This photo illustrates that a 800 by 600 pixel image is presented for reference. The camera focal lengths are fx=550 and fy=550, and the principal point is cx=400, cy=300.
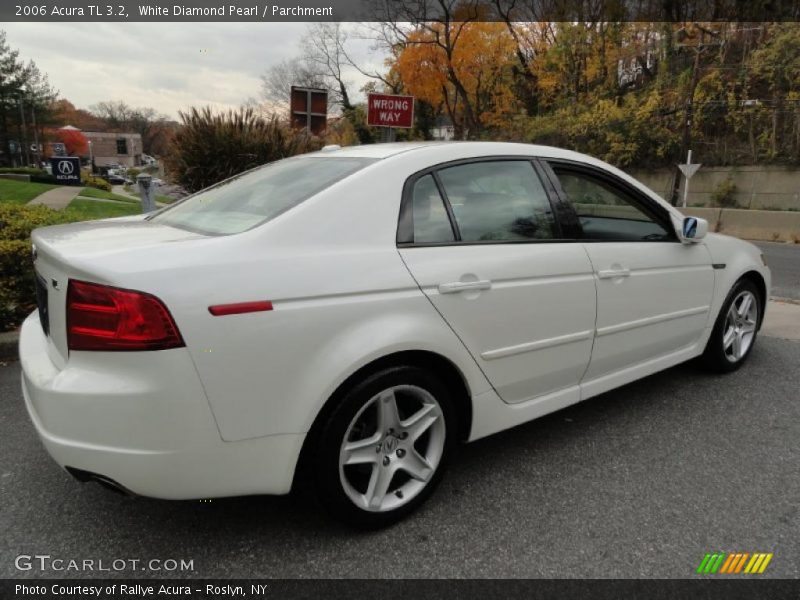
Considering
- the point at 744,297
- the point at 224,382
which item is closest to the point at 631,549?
the point at 224,382

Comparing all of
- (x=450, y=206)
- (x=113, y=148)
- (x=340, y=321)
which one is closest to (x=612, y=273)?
(x=450, y=206)

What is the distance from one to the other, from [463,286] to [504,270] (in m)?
0.26

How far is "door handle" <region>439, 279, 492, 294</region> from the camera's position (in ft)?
7.36

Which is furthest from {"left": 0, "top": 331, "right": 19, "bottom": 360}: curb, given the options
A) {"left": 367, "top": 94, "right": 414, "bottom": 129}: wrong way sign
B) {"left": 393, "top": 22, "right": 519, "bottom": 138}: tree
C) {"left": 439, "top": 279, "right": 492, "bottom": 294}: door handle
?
{"left": 393, "top": 22, "right": 519, "bottom": 138}: tree

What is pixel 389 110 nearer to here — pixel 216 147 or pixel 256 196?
pixel 216 147

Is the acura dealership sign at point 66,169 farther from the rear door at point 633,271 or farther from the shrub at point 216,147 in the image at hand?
the rear door at point 633,271

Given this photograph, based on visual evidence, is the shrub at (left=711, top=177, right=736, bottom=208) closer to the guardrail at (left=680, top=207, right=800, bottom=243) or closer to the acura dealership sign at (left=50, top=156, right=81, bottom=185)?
the guardrail at (left=680, top=207, right=800, bottom=243)

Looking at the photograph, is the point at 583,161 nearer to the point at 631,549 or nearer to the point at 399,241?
the point at 399,241

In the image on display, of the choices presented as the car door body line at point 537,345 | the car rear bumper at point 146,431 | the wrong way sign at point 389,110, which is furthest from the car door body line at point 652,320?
the wrong way sign at point 389,110

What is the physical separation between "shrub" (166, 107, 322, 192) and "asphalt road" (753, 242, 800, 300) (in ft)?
24.5

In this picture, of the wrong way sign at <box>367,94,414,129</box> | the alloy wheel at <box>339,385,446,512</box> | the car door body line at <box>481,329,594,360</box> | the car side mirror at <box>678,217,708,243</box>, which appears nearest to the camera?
the alloy wheel at <box>339,385,446,512</box>

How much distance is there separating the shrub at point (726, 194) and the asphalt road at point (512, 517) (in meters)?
19.7

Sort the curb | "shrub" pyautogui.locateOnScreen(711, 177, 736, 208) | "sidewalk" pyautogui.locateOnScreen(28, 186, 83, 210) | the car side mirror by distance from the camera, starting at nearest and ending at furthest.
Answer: the car side mirror, the curb, "sidewalk" pyautogui.locateOnScreen(28, 186, 83, 210), "shrub" pyautogui.locateOnScreen(711, 177, 736, 208)

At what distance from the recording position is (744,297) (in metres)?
4.04
